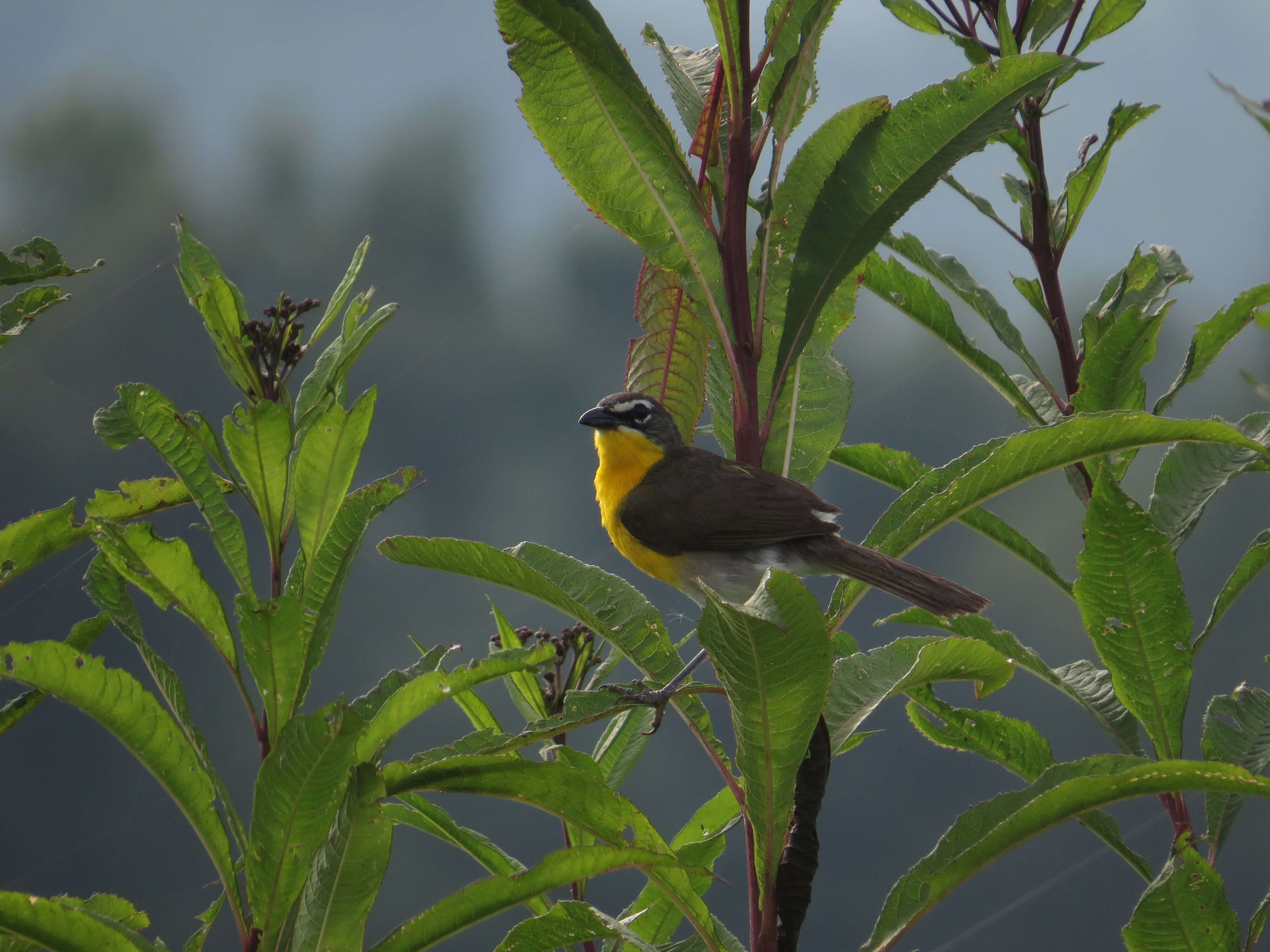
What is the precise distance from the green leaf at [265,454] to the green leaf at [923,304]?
805mm

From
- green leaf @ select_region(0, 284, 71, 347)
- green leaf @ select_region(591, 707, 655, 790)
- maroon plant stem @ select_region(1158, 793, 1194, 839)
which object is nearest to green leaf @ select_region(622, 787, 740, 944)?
green leaf @ select_region(591, 707, 655, 790)

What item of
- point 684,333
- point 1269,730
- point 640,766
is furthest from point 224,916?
point 1269,730

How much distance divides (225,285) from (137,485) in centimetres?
24

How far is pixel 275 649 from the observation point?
85 cm

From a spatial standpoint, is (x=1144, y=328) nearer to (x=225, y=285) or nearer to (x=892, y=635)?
(x=225, y=285)

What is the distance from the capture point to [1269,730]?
3.94 ft

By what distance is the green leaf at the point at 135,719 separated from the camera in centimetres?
80

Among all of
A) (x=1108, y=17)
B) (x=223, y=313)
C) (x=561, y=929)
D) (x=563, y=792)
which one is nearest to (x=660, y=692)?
(x=563, y=792)

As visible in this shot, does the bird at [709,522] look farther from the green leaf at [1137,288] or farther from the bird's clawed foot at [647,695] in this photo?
→ the green leaf at [1137,288]

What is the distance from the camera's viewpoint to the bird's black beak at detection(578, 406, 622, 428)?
161 cm

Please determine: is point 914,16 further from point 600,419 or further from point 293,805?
point 293,805

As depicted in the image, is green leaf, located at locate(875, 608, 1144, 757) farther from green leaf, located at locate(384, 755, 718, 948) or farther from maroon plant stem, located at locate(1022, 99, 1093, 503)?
green leaf, located at locate(384, 755, 718, 948)

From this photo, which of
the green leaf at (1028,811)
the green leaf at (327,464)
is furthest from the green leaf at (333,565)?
the green leaf at (1028,811)

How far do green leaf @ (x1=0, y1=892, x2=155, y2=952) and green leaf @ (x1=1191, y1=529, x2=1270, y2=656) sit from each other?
121 cm
